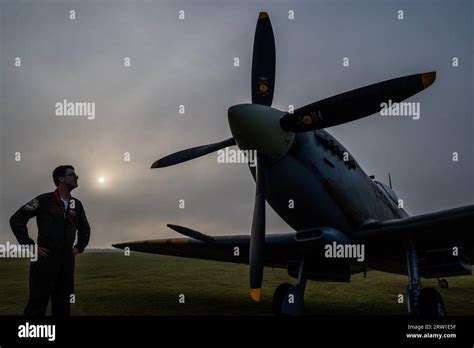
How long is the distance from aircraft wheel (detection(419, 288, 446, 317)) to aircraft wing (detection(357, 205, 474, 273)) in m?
0.93

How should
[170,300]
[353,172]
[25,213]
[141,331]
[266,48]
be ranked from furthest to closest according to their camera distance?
[170,300] < [353,172] < [266,48] < [25,213] < [141,331]

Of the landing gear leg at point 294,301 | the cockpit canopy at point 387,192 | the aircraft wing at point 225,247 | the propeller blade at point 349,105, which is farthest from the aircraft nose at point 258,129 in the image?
the cockpit canopy at point 387,192

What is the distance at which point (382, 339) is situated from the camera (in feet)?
11.9

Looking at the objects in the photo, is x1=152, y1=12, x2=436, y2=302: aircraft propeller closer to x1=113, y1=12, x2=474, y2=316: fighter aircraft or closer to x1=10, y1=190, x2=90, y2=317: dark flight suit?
x1=113, y1=12, x2=474, y2=316: fighter aircraft

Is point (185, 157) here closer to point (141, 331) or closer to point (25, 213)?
point (25, 213)

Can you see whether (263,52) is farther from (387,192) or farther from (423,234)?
(387,192)

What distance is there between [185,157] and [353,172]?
356cm

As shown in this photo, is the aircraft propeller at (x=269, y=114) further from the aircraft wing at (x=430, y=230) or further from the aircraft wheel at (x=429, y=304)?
the aircraft wheel at (x=429, y=304)

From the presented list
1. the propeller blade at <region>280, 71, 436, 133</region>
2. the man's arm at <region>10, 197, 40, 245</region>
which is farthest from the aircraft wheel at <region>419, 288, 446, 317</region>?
the man's arm at <region>10, 197, 40, 245</region>

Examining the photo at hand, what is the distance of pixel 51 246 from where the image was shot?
178 inches

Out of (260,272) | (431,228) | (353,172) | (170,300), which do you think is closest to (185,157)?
(260,272)

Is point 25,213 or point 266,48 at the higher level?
point 266,48

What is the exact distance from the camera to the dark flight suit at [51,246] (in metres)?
4.44

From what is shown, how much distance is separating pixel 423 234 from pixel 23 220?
6.78 meters
